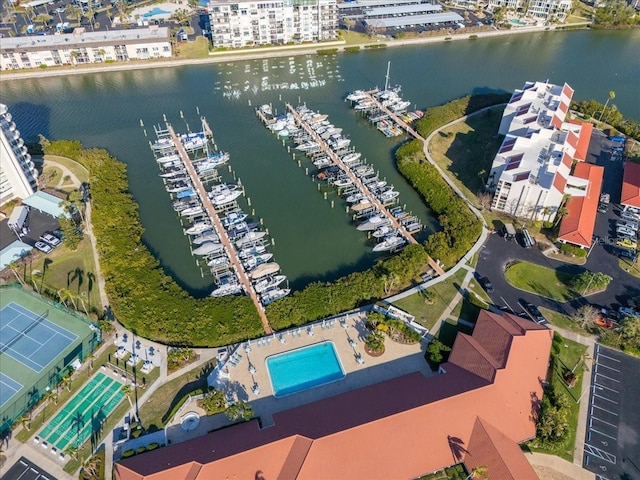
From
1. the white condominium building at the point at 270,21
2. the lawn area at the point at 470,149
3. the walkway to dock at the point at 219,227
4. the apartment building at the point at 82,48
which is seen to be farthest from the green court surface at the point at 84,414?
the white condominium building at the point at 270,21

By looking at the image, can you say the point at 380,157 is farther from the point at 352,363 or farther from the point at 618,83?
the point at 618,83

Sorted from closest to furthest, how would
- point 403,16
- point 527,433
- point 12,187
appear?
1. point 527,433
2. point 12,187
3. point 403,16

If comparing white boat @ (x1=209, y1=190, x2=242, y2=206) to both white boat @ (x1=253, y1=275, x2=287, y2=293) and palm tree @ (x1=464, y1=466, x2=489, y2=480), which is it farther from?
palm tree @ (x1=464, y1=466, x2=489, y2=480)

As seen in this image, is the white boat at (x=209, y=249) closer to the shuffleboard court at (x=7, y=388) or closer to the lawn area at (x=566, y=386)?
the shuffleboard court at (x=7, y=388)

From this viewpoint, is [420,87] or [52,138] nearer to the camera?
[52,138]

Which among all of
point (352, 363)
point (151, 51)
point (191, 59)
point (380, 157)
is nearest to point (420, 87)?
point (380, 157)

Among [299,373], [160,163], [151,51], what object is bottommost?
[299,373]
